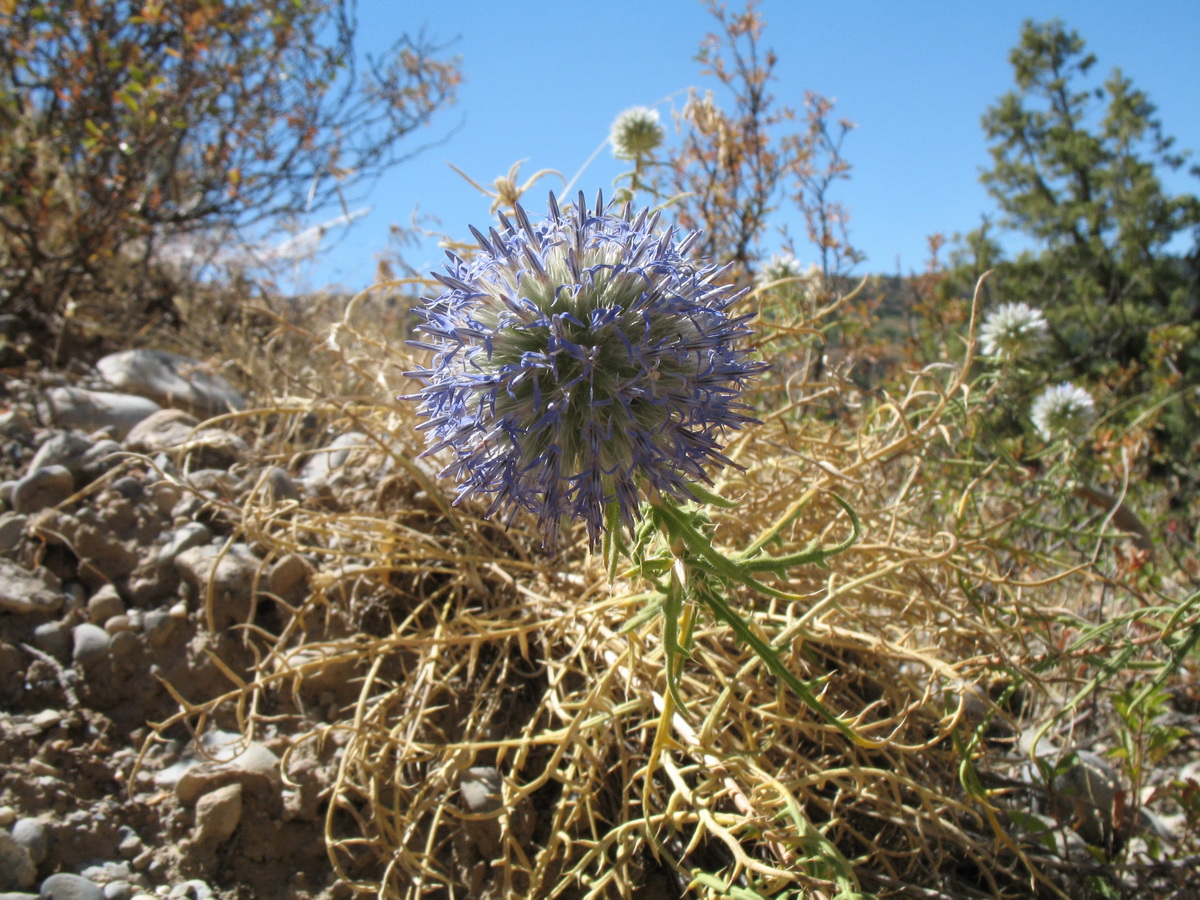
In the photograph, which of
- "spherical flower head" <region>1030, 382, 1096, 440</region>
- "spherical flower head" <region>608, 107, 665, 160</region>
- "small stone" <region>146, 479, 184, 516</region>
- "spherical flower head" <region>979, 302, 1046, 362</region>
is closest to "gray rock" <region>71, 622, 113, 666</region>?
"small stone" <region>146, 479, 184, 516</region>

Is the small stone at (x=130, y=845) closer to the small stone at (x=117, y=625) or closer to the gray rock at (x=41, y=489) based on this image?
the small stone at (x=117, y=625)

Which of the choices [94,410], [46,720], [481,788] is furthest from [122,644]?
[94,410]

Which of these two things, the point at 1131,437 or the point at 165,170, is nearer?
the point at 1131,437

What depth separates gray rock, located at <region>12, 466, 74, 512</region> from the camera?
258 centimetres

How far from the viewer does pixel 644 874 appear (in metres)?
1.80

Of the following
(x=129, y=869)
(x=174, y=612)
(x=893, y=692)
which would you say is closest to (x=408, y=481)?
(x=174, y=612)

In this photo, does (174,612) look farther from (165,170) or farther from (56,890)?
(165,170)

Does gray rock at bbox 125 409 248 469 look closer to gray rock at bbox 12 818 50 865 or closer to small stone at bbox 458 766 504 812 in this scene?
gray rock at bbox 12 818 50 865

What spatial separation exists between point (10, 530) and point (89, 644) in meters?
0.54

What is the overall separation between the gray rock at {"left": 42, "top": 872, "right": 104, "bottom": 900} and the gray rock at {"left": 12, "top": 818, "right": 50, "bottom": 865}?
86 mm

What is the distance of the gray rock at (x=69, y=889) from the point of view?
162 centimetres

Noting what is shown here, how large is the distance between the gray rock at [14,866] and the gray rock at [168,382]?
207 centimetres

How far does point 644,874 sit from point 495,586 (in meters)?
0.94

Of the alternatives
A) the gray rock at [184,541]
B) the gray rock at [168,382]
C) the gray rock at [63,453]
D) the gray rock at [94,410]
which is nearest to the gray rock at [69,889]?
the gray rock at [184,541]
